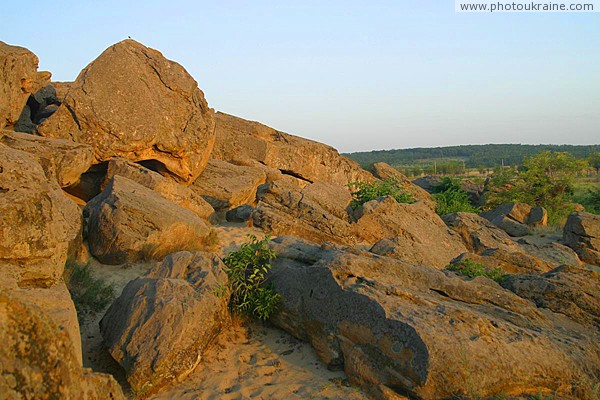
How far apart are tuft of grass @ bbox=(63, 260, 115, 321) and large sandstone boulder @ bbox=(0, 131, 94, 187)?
2.17 metres

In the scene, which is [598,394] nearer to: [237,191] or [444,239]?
[444,239]

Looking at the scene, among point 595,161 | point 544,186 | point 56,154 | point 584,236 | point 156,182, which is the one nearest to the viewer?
point 56,154

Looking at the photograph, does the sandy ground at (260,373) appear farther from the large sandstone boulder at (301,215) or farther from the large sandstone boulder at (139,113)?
the large sandstone boulder at (139,113)

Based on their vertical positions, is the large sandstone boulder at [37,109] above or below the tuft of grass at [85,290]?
above

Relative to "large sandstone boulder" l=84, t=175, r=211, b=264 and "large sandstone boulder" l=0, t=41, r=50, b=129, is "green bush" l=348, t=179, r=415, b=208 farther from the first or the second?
"large sandstone boulder" l=0, t=41, r=50, b=129

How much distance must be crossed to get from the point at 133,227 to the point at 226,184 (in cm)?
539

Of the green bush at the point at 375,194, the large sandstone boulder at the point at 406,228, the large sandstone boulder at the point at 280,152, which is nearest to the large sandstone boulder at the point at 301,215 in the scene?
the large sandstone boulder at the point at 406,228

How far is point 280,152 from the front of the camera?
16688 millimetres

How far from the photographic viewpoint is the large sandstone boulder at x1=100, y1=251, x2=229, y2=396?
4395 millimetres

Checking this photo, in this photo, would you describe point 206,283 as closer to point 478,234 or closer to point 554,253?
point 478,234

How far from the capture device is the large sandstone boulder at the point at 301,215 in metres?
9.47

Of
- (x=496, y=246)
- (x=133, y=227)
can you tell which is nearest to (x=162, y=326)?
(x=133, y=227)

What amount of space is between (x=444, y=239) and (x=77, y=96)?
8390mm

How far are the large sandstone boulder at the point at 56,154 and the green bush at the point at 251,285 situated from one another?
364cm
